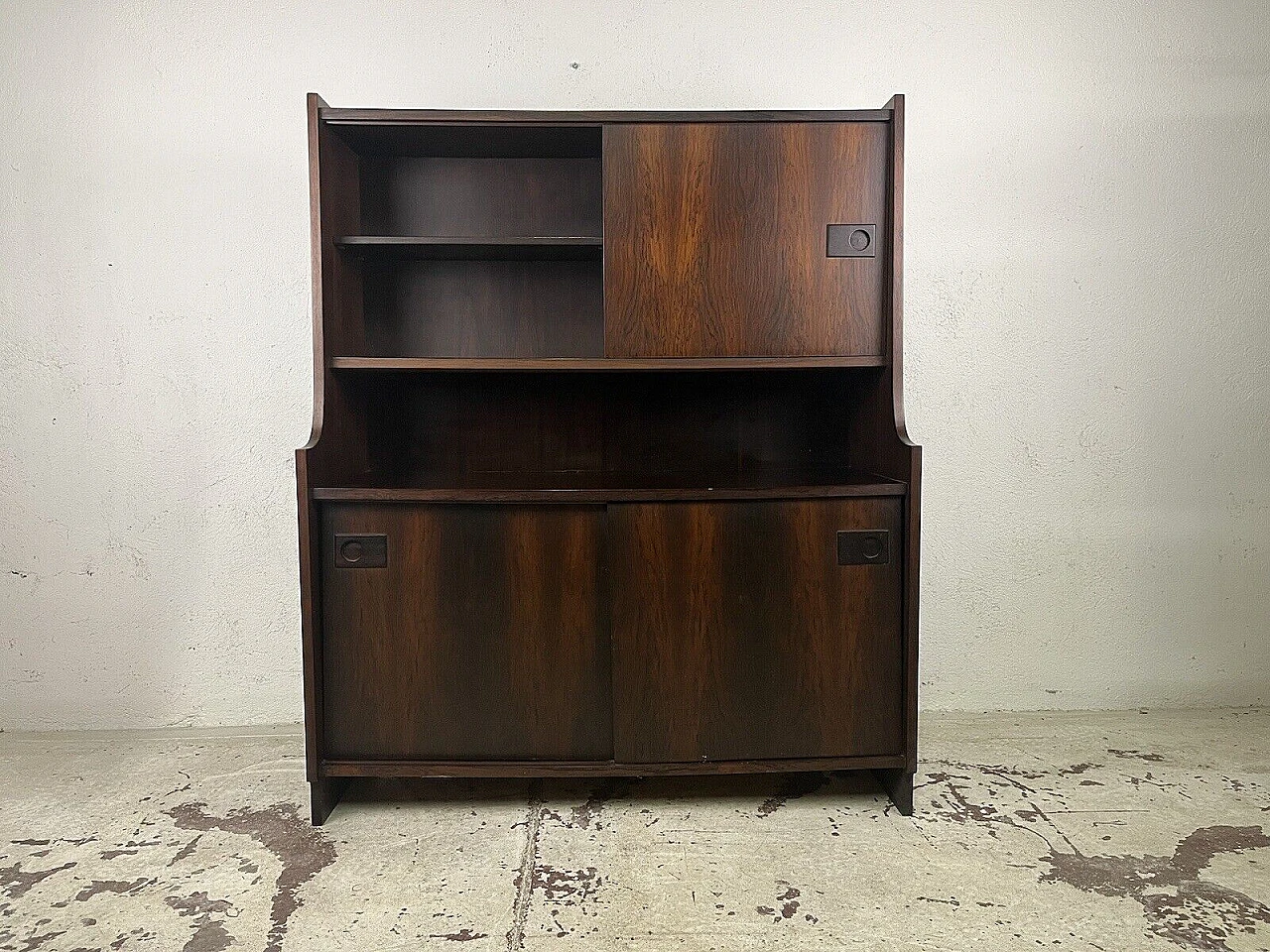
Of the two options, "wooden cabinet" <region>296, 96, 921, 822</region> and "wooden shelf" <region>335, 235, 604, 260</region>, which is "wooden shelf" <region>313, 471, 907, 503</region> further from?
"wooden shelf" <region>335, 235, 604, 260</region>

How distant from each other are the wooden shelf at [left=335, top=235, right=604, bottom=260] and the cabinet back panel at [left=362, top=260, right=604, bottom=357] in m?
0.06

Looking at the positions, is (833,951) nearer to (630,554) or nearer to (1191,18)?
(630,554)

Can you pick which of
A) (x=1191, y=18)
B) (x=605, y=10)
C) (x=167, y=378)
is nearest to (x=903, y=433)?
(x=605, y=10)

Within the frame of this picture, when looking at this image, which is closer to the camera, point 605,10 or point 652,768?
point 652,768

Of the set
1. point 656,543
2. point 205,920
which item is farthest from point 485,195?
point 205,920

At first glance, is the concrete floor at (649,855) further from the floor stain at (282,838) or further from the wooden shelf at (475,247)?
the wooden shelf at (475,247)

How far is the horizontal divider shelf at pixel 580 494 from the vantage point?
80.1 inches

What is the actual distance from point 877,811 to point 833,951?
23.6 inches

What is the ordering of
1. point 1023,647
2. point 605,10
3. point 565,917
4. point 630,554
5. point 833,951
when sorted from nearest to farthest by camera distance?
point 833,951
point 565,917
point 630,554
point 605,10
point 1023,647

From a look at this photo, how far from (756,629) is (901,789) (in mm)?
517

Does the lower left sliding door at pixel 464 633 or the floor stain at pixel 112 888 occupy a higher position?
the lower left sliding door at pixel 464 633

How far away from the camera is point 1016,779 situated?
2.33m

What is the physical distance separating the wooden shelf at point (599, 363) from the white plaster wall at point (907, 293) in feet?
2.07

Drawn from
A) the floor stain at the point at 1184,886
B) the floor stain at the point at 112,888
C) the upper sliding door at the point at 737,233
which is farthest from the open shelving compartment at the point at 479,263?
the floor stain at the point at 1184,886
